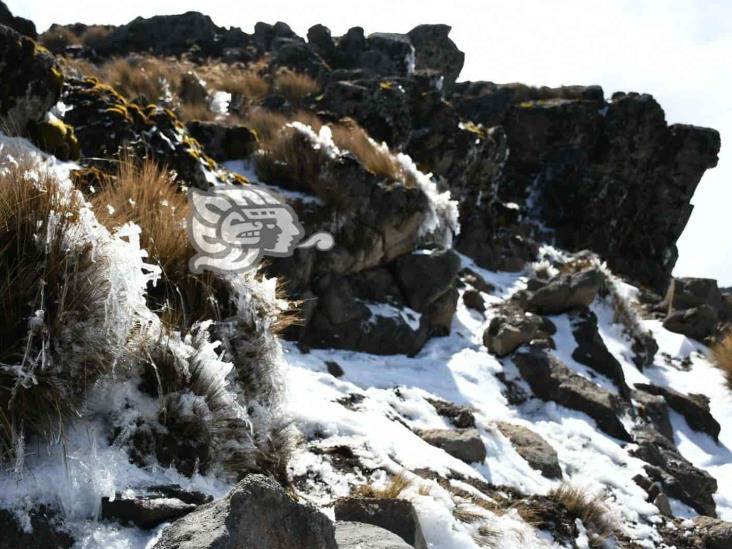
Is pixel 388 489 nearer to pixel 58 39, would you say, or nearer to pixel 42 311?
pixel 42 311

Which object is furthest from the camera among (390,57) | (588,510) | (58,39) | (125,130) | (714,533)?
(58,39)

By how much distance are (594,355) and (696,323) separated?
491cm

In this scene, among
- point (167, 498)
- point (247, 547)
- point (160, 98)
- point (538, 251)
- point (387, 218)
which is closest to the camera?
point (247, 547)

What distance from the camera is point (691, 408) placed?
26.2 ft

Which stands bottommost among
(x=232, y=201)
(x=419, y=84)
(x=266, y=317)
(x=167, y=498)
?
(x=167, y=498)

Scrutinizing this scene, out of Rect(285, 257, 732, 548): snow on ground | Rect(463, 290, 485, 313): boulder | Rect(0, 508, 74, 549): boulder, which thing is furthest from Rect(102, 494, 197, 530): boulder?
Rect(463, 290, 485, 313): boulder

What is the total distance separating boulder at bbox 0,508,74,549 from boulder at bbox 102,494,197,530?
0.15 metres

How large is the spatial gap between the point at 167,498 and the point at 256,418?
2.85ft

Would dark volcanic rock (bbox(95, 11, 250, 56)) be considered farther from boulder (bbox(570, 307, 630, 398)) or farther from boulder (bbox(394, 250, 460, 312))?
boulder (bbox(570, 307, 630, 398))

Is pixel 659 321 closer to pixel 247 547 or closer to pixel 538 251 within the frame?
pixel 538 251

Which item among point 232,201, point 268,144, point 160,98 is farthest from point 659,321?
point 232,201

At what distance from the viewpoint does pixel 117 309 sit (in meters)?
2.11

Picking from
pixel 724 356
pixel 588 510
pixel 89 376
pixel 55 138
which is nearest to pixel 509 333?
pixel 588 510

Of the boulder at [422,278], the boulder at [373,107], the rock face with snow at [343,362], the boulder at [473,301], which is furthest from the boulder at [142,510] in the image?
the boulder at [373,107]
